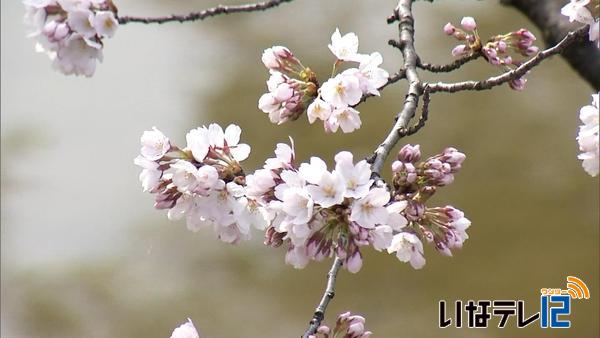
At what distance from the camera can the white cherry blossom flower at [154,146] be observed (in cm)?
92

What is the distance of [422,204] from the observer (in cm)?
89

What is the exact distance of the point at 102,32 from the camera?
2.81ft

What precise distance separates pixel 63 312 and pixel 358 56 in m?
2.01

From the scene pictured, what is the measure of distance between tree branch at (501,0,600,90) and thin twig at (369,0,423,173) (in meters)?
0.33

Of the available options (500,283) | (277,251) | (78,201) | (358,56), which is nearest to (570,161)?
(500,283)

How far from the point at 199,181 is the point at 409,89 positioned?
→ 26cm

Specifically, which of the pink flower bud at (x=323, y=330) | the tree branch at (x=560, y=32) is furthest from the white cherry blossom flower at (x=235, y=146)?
the tree branch at (x=560, y=32)

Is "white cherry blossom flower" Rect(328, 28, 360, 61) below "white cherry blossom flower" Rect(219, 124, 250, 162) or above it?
above

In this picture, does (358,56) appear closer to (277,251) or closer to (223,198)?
(223,198)

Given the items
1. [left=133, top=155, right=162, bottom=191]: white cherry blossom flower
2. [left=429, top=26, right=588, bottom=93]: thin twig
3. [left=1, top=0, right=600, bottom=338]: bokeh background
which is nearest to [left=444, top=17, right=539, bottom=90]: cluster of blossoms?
[left=429, top=26, right=588, bottom=93]: thin twig

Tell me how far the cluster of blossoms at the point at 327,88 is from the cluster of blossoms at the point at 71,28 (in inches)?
7.4

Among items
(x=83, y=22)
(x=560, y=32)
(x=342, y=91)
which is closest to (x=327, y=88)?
(x=342, y=91)

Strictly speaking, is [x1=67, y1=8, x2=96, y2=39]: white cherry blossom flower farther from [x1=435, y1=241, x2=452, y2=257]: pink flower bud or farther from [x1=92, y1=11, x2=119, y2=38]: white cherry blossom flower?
[x1=435, y1=241, x2=452, y2=257]: pink flower bud

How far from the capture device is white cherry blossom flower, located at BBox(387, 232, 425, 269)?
890 mm
